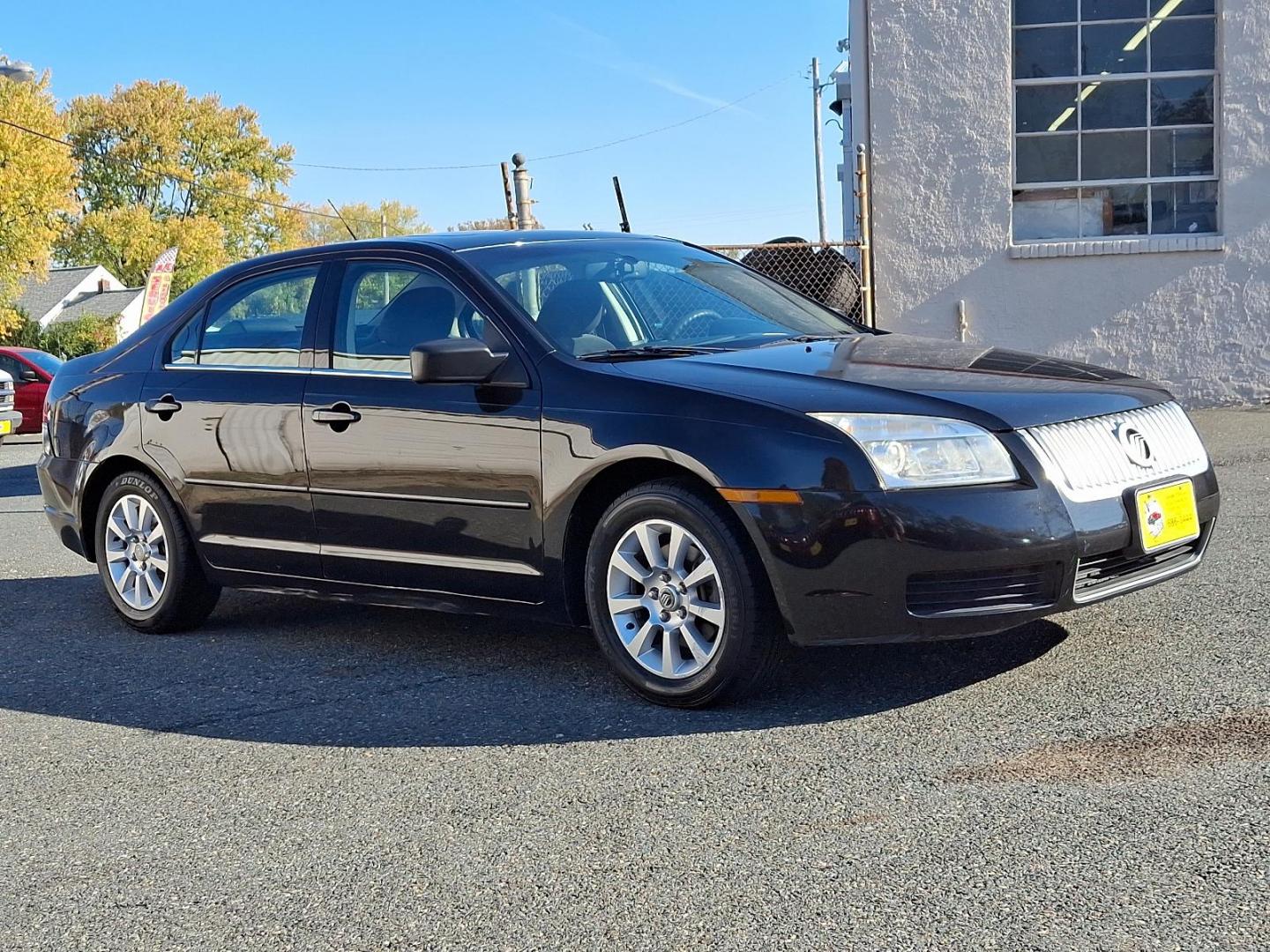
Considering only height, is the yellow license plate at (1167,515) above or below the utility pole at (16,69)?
below

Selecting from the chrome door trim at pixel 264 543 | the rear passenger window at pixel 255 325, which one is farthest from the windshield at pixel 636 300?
the chrome door trim at pixel 264 543

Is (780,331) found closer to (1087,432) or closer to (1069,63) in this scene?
(1087,432)

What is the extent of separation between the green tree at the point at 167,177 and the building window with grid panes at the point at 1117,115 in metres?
67.0

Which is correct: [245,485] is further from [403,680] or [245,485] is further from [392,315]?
[403,680]

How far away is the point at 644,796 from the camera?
378 cm

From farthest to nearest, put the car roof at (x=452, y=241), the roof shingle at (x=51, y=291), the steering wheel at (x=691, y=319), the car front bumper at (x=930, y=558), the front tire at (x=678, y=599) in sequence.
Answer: the roof shingle at (x=51, y=291) → the car roof at (x=452, y=241) → the steering wheel at (x=691, y=319) → the front tire at (x=678, y=599) → the car front bumper at (x=930, y=558)

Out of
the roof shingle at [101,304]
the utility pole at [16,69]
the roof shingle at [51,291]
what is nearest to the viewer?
the utility pole at [16,69]

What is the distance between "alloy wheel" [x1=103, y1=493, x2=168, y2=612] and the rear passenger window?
65 cm

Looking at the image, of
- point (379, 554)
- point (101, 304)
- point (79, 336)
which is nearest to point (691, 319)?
point (379, 554)

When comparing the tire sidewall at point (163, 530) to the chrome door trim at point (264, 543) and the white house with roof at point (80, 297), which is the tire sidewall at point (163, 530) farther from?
the white house with roof at point (80, 297)

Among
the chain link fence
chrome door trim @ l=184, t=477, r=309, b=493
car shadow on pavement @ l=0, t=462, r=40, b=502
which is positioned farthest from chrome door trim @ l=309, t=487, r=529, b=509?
the chain link fence

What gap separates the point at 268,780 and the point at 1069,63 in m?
11.9

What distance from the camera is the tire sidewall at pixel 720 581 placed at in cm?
432

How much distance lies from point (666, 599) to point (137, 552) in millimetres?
2784
